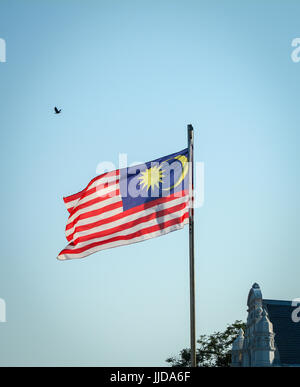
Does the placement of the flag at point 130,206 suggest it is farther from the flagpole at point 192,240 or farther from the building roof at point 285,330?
the building roof at point 285,330

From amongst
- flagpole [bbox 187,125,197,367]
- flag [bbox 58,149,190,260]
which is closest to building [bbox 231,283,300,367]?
flag [bbox 58,149,190,260]

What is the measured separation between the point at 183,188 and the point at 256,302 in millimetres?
40002

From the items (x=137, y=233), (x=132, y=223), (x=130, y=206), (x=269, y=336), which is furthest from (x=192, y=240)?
(x=269, y=336)

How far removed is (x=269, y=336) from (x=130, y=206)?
3668 centimetres

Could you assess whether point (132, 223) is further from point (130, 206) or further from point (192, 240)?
point (192, 240)

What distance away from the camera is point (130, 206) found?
19.0m

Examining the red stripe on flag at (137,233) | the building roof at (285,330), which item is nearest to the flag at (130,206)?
the red stripe on flag at (137,233)

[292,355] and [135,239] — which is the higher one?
[135,239]

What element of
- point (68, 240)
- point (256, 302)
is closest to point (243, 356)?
point (256, 302)

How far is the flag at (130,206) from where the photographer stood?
18.4 m
